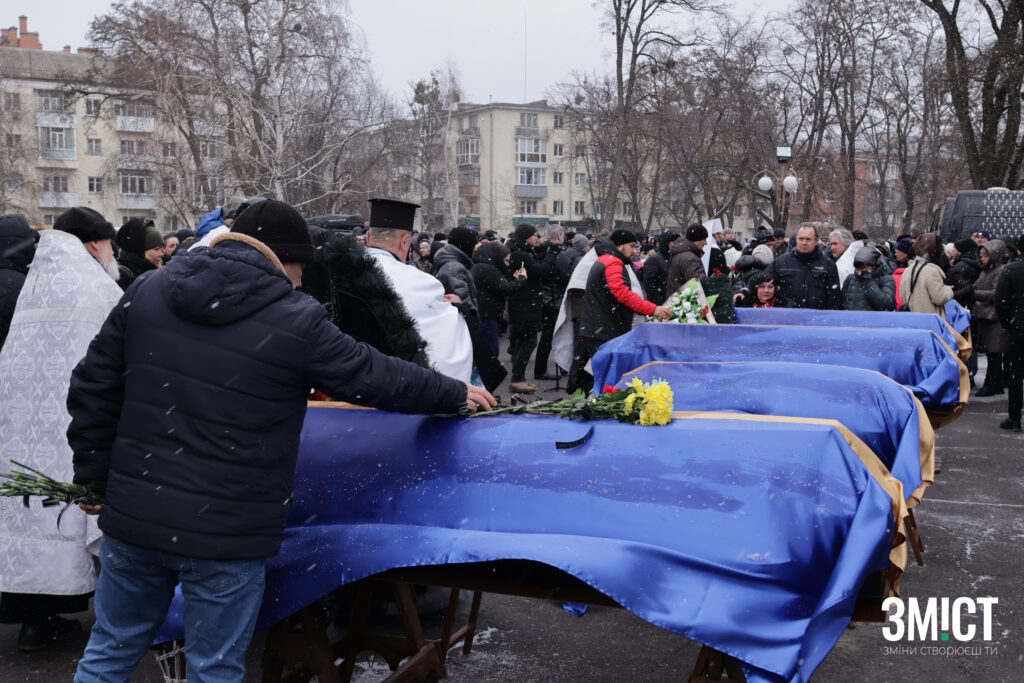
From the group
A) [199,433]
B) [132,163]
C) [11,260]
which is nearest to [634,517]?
[199,433]

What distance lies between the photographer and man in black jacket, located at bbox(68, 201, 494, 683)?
272 centimetres

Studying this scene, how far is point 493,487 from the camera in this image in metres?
3.33

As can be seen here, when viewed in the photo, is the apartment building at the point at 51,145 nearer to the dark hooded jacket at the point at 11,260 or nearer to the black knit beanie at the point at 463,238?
the black knit beanie at the point at 463,238

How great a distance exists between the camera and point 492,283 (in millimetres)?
11383

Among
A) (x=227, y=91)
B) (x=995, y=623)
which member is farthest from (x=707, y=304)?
(x=227, y=91)

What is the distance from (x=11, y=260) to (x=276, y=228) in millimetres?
2963

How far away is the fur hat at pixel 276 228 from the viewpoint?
311cm

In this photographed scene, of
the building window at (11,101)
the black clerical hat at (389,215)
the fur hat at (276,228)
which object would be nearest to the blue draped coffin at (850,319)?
the black clerical hat at (389,215)

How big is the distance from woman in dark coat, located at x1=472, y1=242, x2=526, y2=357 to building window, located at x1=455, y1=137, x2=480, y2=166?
66119 millimetres

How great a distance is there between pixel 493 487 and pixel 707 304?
452 cm

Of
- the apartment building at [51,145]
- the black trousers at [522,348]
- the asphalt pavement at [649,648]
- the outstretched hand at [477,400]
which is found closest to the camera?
the outstretched hand at [477,400]

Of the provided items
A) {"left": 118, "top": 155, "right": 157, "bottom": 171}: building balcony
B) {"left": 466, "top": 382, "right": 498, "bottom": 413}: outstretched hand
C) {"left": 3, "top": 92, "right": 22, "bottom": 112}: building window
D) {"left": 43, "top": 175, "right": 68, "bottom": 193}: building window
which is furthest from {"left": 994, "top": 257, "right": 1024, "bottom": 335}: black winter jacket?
{"left": 43, "top": 175, "right": 68, "bottom": 193}: building window

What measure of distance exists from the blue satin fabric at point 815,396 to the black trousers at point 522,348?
6202mm

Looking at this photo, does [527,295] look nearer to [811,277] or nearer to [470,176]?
[811,277]
